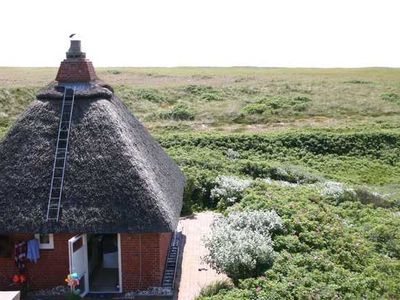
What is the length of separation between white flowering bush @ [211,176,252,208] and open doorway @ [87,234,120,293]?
6.96m

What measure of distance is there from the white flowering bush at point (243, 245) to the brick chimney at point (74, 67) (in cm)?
662

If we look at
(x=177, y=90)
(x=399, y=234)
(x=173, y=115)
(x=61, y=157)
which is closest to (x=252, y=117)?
(x=173, y=115)

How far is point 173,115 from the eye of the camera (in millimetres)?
48906

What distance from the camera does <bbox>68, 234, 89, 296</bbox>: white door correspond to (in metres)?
15.2

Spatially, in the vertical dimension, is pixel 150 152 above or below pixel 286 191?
above

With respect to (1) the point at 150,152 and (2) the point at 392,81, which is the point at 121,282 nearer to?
(1) the point at 150,152

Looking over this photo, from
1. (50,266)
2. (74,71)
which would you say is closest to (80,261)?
(50,266)

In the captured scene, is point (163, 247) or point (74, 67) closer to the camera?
point (163, 247)

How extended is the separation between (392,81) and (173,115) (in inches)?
1361

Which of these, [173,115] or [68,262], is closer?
[68,262]

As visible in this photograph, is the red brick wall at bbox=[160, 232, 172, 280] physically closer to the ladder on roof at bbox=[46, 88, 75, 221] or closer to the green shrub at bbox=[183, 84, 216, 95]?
the ladder on roof at bbox=[46, 88, 75, 221]

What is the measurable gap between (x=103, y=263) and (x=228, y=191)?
8.25 metres

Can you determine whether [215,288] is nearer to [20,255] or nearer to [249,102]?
[20,255]

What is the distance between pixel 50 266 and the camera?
16.1m
